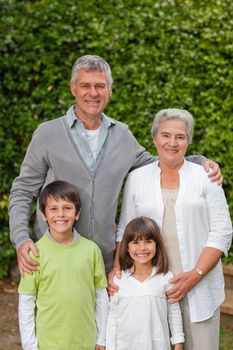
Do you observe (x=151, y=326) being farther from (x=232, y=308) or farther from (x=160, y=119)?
(x=232, y=308)

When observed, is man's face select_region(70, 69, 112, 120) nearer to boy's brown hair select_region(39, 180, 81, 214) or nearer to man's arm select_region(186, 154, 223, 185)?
boy's brown hair select_region(39, 180, 81, 214)

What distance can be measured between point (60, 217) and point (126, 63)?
3214 mm

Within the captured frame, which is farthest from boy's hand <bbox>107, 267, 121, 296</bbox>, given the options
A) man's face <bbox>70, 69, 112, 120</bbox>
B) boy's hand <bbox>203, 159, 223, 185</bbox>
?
man's face <bbox>70, 69, 112, 120</bbox>

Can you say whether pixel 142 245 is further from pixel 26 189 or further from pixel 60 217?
pixel 26 189

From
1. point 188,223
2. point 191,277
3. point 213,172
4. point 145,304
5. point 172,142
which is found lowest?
point 145,304

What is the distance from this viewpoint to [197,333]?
11.9ft

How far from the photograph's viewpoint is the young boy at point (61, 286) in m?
3.51

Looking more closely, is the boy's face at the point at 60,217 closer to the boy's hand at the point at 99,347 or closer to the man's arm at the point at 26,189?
the man's arm at the point at 26,189

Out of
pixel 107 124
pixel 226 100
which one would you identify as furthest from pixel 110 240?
pixel 226 100

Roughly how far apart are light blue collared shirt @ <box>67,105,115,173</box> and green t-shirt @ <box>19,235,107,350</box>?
45 centimetres

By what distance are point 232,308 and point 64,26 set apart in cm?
286

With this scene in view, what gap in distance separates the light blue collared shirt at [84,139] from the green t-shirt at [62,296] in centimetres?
45

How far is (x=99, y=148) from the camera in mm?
3775

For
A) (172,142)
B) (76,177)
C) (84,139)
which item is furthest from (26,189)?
(172,142)
